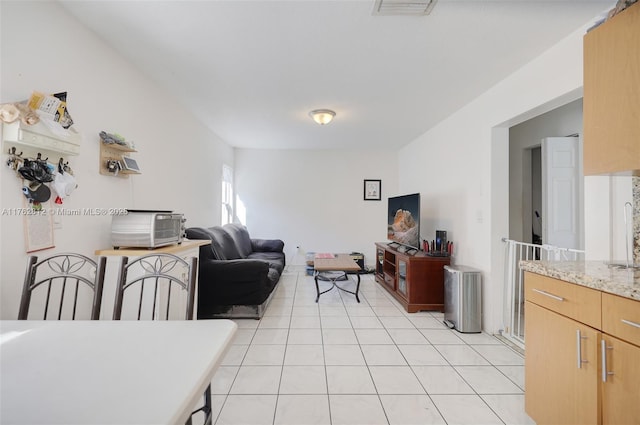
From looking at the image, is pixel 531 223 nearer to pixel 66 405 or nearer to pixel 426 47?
pixel 426 47

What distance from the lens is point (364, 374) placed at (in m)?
2.10

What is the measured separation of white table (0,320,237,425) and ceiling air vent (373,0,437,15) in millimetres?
1899

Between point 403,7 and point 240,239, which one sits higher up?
point 403,7

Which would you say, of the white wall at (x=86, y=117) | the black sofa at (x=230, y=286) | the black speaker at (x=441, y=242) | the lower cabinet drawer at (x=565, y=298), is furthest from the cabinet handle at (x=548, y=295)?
the white wall at (x=86, y=117)

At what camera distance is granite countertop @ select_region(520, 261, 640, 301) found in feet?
3.60

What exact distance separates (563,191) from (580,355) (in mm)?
2303

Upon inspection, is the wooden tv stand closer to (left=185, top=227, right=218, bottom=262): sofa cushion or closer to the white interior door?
the white interior door

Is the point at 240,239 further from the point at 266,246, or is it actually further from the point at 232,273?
the point at 232,273

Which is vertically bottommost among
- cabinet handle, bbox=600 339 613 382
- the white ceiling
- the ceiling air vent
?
cabinet handle, bbox=600 339 613 382

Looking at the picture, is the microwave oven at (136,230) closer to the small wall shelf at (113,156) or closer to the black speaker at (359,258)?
the small wall shelf at (113,156)

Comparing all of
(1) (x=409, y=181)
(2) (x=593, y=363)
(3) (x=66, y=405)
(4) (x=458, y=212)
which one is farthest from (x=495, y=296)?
(3) (x=66, y=405)

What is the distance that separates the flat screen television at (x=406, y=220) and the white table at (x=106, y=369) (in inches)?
126

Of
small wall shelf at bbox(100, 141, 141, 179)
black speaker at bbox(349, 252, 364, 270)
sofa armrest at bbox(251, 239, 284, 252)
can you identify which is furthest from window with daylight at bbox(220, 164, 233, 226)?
small wall shelf at bbox(100, 141, 141, 179)

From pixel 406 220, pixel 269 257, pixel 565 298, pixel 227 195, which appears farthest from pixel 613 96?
pixel 227 195
